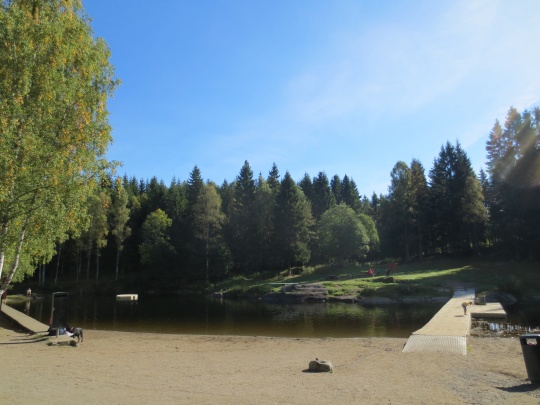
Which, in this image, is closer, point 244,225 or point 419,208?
point 419,208

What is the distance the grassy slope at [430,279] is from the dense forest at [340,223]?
423 cm

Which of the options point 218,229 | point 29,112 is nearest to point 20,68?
point 29,112

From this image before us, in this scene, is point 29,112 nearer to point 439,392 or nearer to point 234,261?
point 439,392

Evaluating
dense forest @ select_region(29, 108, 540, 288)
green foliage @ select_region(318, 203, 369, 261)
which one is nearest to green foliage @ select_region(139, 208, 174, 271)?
dense forest @ select_region(29, 108, 540, 288)

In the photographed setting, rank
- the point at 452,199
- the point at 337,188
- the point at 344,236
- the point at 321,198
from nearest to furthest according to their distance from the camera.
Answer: the point at 344,236 → the point at 452,199 → the point at 321,198 → the point at 337,188

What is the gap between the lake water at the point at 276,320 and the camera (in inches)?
898

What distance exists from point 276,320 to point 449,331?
13070 mm

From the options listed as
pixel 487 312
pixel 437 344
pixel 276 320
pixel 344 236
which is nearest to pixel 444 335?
pixel 437 344

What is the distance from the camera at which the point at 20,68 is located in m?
14.9

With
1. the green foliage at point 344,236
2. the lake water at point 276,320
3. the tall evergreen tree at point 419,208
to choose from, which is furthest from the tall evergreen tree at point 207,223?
the tall evergreen tree at point 419,208

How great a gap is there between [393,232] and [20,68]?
55479mm

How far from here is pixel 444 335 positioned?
16625 millimetres

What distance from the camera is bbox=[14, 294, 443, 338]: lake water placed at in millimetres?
22797

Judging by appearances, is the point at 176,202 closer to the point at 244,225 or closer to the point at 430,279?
the point at 244,225
